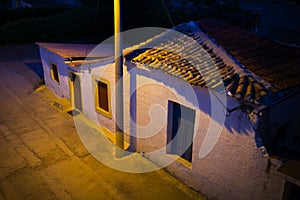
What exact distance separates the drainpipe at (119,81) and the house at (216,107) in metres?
0.39

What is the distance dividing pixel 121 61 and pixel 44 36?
1797 centimetres

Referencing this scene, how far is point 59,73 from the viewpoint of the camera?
42.4 feet

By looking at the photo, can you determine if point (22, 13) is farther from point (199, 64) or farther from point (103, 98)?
point (199, 64)

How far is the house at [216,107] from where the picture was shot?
6.00 meters

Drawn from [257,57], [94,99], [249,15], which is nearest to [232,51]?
[257,57]

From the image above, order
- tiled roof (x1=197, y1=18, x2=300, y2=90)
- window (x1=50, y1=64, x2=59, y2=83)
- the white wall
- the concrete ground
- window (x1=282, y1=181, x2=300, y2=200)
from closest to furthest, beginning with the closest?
window (x1=282, y1=181, x2=300, y2=200) < tiled roof (x1=197, y1=18, x2=300, y2=90) < the concrete ground < the white wall < window (x1=50, y1=64, x2=59, y2=83)

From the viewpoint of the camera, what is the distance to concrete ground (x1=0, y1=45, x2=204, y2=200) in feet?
25.1

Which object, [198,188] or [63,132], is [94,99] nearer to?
[63,132]

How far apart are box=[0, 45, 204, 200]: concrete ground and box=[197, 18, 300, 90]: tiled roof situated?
3.59 m

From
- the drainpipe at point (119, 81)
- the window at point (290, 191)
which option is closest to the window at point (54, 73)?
the drainpipe at point (119, 81)

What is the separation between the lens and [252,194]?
20.9 feet


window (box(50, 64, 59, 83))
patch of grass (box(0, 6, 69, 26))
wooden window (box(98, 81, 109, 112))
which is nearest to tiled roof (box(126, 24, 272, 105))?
wooden window (box(98, 81, 109, 112))

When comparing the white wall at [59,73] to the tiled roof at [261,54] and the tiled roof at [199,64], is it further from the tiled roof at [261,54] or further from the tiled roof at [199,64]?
the tiled roof at [261,54]

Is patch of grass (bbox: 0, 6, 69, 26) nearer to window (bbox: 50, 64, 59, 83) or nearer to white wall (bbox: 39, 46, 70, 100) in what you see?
white wall (bbox: 39, 46, 70, 100)
